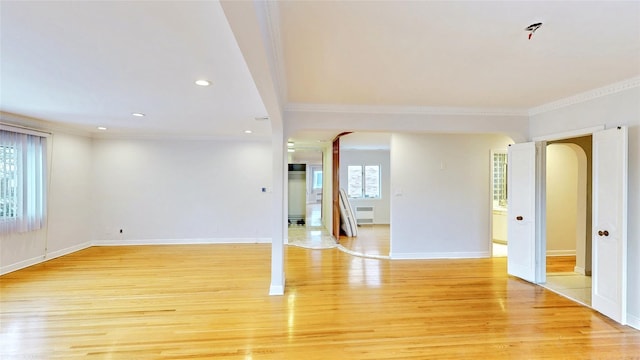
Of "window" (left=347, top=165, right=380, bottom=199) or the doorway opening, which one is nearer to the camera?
the doorway opening

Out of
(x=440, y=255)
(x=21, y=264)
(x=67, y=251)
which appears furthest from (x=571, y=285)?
(x=67, y=251)

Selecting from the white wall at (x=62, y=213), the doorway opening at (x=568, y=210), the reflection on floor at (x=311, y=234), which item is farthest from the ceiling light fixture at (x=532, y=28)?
the white wall at (x=62, y=213)

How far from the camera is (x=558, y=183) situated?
5395 mm

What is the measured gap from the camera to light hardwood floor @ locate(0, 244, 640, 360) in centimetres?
245

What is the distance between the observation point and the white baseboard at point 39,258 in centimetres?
446

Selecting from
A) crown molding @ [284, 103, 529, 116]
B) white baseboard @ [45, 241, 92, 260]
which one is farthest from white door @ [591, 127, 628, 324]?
white baseboard @ [45, 241, 92, 260]

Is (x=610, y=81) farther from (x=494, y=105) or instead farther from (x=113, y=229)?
(x=113, y=229)

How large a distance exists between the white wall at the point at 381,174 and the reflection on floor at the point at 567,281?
4.66 m

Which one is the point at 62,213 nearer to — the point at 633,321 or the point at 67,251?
the point at 67,251

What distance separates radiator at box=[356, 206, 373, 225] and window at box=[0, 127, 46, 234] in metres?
7.23

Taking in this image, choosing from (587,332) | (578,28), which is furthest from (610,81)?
(587,332)

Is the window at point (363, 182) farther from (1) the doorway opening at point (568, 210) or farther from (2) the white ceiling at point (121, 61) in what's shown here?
(2) the white ceiling at point (121, 61)

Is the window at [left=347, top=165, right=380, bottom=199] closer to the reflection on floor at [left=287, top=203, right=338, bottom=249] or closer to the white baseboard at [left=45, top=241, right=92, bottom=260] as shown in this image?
the reflection on floor at [left=287, top=203, right=338, bottom=249]

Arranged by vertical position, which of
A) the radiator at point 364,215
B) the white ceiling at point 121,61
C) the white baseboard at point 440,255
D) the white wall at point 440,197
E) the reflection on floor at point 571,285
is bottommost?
the reflection on floor at point 571,285
